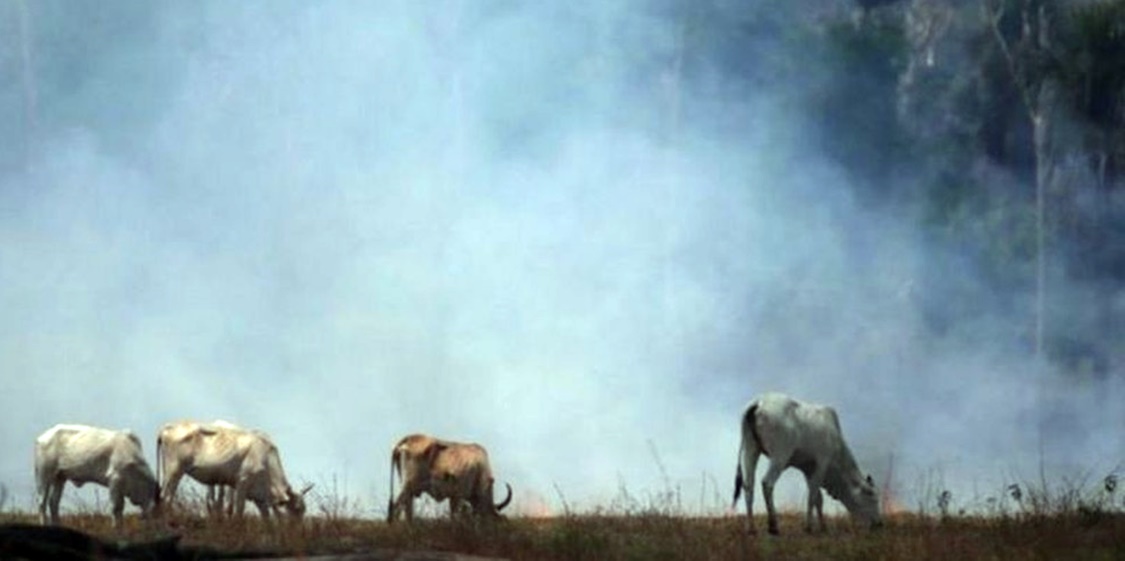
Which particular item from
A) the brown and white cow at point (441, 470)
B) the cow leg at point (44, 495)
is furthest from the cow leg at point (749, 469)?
the cow leg at point (44, 495)

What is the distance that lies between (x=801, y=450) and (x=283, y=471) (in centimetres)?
887

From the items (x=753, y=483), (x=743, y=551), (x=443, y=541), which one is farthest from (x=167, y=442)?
(x=743, y=551)

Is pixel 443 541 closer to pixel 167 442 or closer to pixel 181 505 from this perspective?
pixel 181 505

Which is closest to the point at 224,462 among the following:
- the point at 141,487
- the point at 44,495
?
the point at 141,487

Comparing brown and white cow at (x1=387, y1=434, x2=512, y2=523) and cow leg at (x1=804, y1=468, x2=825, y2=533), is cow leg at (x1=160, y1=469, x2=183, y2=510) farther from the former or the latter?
cow leg at (x1=804, y1=468, x2=825, y2=533)

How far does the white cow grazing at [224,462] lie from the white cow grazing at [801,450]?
306 inches

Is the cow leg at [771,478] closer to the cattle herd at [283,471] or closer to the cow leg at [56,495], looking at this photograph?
the cattle herd at [283,471]

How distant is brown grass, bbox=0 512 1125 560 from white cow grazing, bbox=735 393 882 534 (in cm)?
162

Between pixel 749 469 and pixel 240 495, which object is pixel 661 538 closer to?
pixel 749 469

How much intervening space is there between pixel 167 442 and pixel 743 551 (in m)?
14.7

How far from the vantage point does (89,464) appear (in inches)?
1081

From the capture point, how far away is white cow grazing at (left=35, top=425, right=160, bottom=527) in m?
27.3

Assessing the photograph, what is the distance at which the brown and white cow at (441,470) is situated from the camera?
29.8 meters

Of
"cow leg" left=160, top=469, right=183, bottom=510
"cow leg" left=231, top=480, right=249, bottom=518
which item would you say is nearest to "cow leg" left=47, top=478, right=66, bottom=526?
"cow leg" left=160, top=469, right=183, bottom=510
